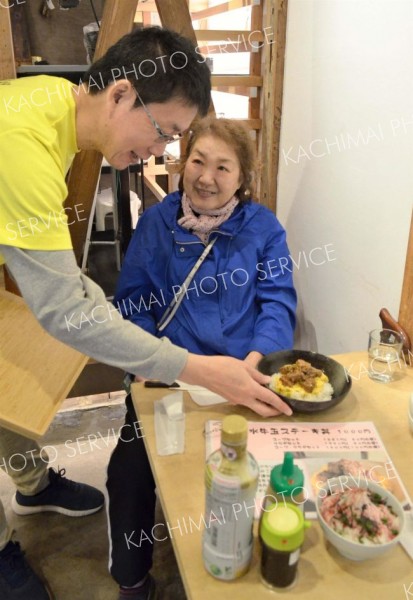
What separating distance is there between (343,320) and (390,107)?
74cm

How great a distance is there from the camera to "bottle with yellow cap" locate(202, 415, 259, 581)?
0.68 metres

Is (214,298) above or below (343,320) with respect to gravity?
above

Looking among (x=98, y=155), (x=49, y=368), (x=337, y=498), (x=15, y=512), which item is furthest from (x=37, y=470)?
(x=337, y=498)

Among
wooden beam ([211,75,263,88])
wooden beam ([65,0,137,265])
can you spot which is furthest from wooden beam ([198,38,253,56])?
wooden beam ([65,0,137,265])

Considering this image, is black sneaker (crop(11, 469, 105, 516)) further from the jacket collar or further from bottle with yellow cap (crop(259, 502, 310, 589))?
bottle with yellow cap (crop(259, 502, 310, 589))

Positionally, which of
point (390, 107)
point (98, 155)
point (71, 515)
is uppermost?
point (390, 107)

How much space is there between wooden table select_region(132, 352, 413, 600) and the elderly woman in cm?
44

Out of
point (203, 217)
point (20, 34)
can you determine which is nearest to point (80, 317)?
point (203, 217)

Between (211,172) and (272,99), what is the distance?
713 millimetres

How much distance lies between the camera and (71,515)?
1.82m

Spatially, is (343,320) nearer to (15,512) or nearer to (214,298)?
(214,298)

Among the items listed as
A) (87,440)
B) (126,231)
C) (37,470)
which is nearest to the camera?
(37,470)

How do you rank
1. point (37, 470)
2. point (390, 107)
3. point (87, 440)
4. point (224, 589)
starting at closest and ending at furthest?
point (224, 589) < point (390, 107) < point (37, 470) < point (87, 440)

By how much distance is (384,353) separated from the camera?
1.32 m
